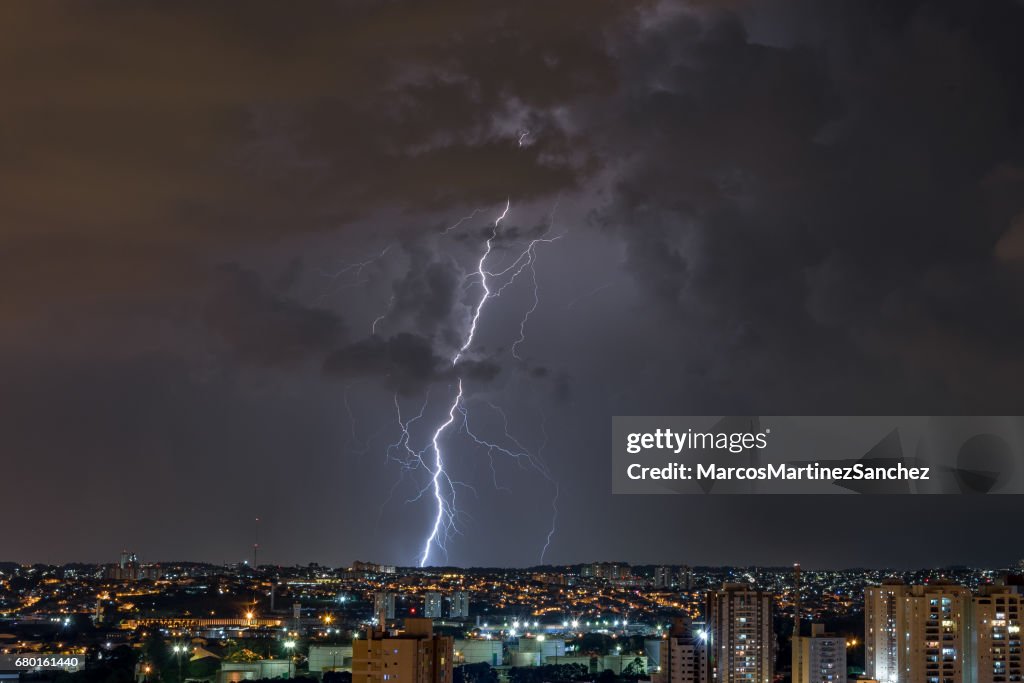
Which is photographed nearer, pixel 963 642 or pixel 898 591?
pixel 963 642

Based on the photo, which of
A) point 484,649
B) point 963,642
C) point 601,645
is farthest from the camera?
point 601,645

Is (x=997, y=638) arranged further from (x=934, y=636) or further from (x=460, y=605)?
(x=460, y=605)

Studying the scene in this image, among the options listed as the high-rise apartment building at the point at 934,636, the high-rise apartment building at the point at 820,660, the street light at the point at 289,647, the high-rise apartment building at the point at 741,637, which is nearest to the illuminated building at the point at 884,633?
the high-rise apartment building at the point at 934,636

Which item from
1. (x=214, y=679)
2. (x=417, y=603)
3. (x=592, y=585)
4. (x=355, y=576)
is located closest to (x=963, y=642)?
(x=214, y=679)

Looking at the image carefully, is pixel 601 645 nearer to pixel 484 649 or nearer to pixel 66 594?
pixel 484 649

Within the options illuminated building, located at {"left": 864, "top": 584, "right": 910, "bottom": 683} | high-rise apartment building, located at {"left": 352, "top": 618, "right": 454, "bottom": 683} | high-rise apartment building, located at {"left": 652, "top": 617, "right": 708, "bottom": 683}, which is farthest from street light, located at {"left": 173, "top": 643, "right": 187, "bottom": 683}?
high-rise apartment building, located at {"left": 352, "top": 618, "right": 454, "bottom": 683}

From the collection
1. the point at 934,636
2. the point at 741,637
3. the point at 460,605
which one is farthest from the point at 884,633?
the point at 460,605

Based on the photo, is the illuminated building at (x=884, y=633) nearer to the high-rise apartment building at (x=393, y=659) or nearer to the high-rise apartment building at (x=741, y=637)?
the high-rise apartment building at (x=741, y=637)
